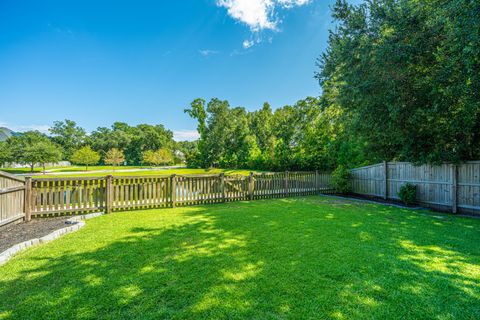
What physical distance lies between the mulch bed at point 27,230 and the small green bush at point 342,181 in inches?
413

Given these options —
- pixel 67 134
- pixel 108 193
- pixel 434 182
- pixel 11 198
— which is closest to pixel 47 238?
pixel 11 198

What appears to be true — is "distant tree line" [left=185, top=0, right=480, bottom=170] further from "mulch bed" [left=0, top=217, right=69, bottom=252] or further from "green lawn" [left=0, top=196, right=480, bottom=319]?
"mulch bed" [left=0, top=217, right=69, bottom=252]

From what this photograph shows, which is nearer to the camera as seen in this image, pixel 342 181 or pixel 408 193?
pixel 408 193

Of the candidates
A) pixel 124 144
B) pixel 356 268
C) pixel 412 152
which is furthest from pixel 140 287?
pixel 124 144

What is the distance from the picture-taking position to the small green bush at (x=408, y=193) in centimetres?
809

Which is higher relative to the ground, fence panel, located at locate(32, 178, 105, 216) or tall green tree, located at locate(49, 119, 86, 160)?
tall green tree, located at locate(49, 119, 86, 160)

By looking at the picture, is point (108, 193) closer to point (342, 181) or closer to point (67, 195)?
point (67, 195)

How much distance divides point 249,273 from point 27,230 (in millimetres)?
5129

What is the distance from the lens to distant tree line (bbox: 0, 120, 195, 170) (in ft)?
115

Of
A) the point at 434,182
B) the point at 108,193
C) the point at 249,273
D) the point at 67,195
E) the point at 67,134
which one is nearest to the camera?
the point at 249,273

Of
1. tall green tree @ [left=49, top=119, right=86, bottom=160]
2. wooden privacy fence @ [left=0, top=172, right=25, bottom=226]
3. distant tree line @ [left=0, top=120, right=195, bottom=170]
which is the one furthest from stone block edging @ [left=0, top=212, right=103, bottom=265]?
tall green tree @ [left=49, top=119, right=86, bottom=160]

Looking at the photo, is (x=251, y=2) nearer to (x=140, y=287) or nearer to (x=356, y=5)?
(x=356, y=5)

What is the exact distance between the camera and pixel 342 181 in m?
10.6

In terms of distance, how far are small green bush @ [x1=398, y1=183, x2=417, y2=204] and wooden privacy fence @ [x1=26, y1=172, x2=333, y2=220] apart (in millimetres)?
3789
